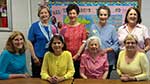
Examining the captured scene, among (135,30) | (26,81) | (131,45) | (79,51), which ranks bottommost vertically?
(26,81)

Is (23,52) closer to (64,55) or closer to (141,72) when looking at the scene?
(64,55)

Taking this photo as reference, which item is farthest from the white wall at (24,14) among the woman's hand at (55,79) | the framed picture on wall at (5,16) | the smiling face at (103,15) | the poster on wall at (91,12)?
the woman's hand at (55,79)

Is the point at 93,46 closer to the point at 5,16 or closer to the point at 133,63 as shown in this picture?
the point at 133,63

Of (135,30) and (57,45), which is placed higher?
(135,30)

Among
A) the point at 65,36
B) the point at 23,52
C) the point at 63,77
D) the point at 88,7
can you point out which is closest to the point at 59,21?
the point at 88,7

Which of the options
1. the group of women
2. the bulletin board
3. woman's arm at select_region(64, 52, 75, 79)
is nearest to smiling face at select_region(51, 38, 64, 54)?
the group of women

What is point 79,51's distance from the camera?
3.36m

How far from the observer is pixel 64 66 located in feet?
10.2

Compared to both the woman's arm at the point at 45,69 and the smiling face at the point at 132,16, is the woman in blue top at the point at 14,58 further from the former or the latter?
the smiling face at the point at 132,16

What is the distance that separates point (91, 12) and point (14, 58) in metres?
1.50

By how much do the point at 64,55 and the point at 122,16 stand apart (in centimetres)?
135

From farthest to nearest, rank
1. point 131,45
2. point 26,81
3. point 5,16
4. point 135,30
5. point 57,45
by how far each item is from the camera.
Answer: point 5,16, point 135,30, point 57,45, point 131,45, point 26,81

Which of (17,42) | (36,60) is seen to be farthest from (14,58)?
(36,60)

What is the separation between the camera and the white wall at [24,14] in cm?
403
